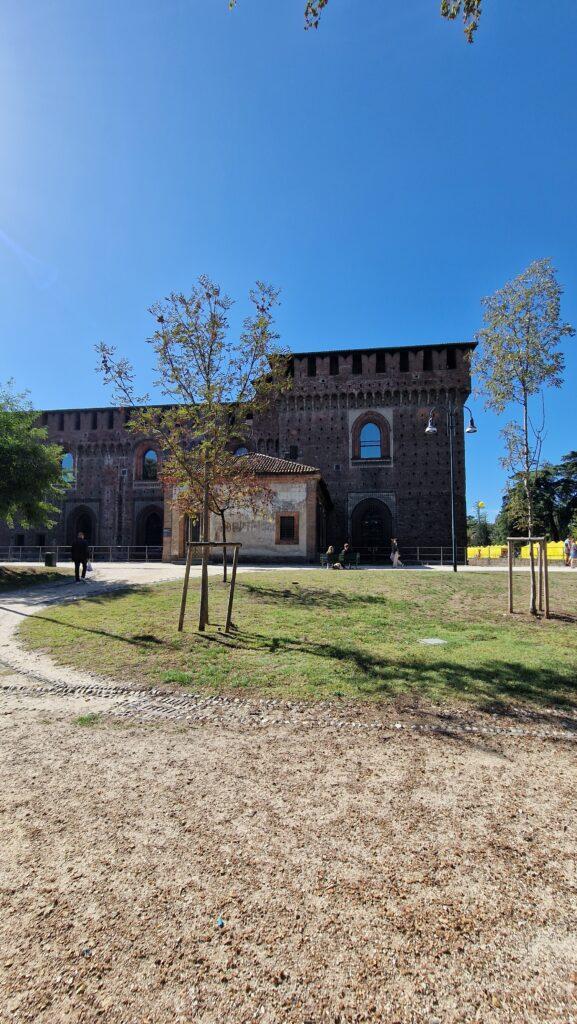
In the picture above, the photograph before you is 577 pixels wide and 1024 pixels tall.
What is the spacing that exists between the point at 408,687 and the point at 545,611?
5.62 m

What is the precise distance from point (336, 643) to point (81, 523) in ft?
125

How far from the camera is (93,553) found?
35.6 meters

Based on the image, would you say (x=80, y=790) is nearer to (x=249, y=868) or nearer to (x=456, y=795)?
(x=249, y=868)

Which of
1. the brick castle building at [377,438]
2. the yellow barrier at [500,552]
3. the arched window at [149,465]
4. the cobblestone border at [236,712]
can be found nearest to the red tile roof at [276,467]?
the brick castle building at [377,438]

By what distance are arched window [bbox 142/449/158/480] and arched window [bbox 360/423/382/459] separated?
17.4 metres

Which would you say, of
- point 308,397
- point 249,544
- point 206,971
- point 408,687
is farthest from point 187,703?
point 308,397

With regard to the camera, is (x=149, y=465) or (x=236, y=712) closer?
(x=236, y=712)

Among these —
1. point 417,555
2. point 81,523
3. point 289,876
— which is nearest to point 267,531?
point 417,555

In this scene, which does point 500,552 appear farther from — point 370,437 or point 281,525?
point 281,525

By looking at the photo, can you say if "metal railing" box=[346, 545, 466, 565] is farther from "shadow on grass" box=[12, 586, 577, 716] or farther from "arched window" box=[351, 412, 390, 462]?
"shadow on grass" box=[12, 586, 577, 716]

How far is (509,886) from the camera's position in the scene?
88.3 inches

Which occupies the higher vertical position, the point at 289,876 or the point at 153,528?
the point at 153,528

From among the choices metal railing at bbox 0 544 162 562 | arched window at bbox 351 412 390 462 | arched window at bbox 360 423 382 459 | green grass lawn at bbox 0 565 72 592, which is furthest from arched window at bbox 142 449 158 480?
green grass lawn at bbox 0 565 72 592

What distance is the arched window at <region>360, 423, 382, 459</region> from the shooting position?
112ft
